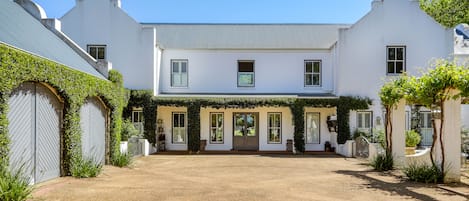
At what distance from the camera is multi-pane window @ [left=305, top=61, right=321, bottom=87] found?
78.2 ft

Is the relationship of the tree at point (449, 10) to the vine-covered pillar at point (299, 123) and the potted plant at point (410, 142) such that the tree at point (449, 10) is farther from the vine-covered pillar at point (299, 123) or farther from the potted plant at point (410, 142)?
the vine-covered pillar at point (299, 123)

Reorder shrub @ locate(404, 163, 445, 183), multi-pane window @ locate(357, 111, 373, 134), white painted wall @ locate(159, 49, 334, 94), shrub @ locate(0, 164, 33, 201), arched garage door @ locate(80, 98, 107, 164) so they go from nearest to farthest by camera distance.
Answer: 1. shrub @ locate(0, 164, 33, 201)
2. shrub @ locate(404, 163, 445, 183)
3. arched garage door @ locate(80, 98, 107, 164)
4. multi-pane window @ locate(357, 111, 373, 134)
5. white painted wall @ locate(159, 49, 334, 94)

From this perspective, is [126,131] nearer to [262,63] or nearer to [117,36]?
[117,36]

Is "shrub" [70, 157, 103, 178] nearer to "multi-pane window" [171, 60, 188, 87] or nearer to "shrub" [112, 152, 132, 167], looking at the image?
"shrub" [112, 152, 132, 167]

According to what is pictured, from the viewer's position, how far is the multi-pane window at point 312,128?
23.2m

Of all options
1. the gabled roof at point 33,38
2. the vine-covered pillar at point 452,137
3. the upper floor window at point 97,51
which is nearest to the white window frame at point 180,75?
the upper floor window at point 97,51

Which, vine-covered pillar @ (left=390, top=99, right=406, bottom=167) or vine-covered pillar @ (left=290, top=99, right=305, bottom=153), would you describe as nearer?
vine-covered pillar @ (left=390, top=99, right=406, bottom=167)

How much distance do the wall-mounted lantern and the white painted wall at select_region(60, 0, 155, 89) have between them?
1015 centimetres

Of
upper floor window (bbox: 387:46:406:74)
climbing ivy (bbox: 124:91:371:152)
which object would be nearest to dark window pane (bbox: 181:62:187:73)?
climbing ivy (bbox: 124:91:371:152)

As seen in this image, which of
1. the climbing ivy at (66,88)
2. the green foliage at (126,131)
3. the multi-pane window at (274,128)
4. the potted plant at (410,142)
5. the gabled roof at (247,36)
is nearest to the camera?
the climbing ivy at (66,88)

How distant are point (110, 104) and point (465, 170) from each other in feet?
43.5

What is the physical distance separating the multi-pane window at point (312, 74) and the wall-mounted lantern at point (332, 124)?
241 cm

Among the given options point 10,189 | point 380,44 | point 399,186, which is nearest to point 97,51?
point 380,44

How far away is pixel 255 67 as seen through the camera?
23.9 meters
